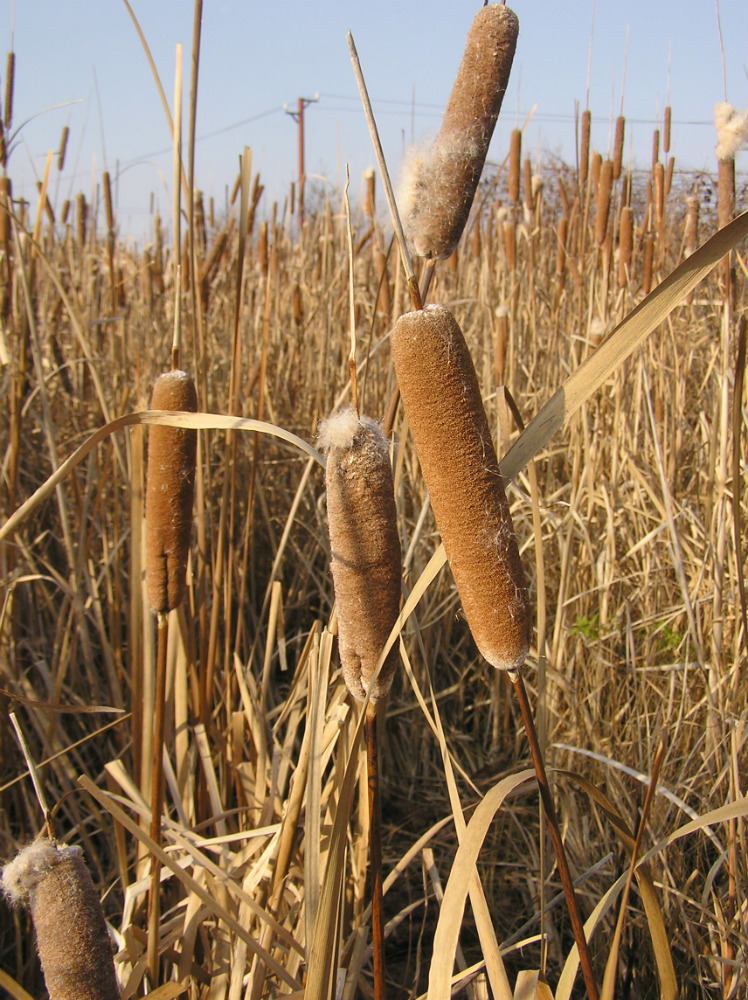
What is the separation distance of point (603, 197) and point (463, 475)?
1655 mm

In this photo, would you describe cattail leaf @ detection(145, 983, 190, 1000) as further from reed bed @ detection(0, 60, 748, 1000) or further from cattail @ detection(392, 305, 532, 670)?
cattail @ detection(392, 305, 532, 670)

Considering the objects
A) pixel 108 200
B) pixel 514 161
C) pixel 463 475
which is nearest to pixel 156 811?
pixel 463 475

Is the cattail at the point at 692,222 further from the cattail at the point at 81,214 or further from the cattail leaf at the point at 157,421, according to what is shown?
the cattail at the point at 81,214

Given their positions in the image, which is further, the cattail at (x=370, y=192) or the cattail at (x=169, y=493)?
the cattail at (x=370, y=192)

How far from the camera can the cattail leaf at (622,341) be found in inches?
17.1

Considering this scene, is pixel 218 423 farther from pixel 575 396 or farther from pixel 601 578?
pixel 601 578

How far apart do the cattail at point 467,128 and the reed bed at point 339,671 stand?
228 mm

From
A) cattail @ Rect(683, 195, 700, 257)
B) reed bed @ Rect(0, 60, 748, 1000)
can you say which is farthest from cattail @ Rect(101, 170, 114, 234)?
cattail @ Rect(683, 195, 700, 257)

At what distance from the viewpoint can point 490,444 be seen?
469mm

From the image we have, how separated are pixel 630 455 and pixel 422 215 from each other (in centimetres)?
127

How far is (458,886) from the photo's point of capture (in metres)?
0.51

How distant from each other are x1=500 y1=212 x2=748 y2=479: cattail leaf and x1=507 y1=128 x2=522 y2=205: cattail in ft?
6.02

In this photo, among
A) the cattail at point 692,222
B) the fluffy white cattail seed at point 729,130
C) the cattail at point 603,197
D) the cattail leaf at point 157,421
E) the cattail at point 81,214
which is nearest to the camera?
the cattail leaf at point 157,421

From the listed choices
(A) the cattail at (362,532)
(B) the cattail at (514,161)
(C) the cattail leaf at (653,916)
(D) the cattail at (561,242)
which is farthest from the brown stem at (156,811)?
(B) the cattail at (514,161)
